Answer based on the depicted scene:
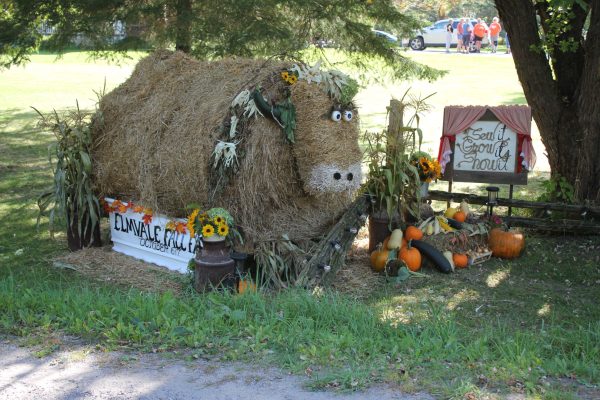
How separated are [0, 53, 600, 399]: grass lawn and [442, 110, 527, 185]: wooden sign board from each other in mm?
934

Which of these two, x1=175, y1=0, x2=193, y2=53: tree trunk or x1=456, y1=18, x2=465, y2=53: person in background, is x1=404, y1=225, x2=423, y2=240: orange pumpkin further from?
x1=456, y1=18, x2=465, y2=53: person in background

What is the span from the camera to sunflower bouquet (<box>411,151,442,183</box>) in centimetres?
848

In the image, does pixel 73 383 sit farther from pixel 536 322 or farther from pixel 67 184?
pixel 67 184

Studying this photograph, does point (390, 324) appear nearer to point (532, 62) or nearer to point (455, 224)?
point (455, 224)

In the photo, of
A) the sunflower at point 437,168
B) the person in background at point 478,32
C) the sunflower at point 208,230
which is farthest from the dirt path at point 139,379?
the person in background at point 478,32

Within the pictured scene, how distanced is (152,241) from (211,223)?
171cm

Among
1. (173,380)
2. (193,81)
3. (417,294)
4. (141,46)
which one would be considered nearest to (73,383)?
(173,380)

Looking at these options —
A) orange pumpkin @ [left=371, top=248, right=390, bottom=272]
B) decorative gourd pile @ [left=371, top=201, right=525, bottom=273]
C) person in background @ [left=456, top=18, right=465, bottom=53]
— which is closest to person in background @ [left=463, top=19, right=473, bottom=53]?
person in background @ [left=456, top=18, right=465, bottom=53]

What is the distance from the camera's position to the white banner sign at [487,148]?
9047 mm

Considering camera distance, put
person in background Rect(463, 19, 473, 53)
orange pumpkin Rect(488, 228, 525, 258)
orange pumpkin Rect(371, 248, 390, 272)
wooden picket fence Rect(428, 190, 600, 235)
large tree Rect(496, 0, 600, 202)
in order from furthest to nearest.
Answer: person in background Rect(463, 19, 473, 53), large tree Rect(496, 0, 600, 202), wooden picket fence Rect(428, 190, 600, 235), orange pumpkin Rect(488, 228, 525, 258), orange pumpkin Rect(371, 248, 390, 272)

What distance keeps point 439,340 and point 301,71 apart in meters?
3.51

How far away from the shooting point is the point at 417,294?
23.7 feet

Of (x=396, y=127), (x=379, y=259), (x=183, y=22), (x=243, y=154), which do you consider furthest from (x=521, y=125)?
(x=183, y=22)

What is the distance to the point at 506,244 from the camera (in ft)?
27.2
